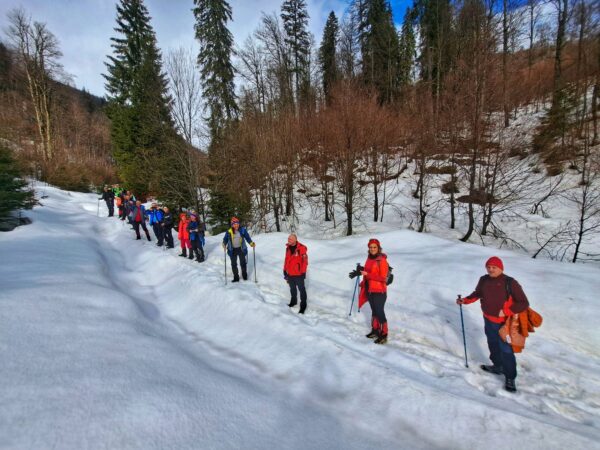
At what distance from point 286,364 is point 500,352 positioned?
3.27 meters

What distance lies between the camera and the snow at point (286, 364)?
2.93 meters

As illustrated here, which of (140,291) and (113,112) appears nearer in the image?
(140,291)

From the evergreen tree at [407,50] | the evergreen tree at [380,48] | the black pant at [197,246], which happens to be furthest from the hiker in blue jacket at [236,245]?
the evergreen tree at [407,50]

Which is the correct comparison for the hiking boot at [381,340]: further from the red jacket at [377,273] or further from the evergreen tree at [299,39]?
the evergreen tree at [299,39]

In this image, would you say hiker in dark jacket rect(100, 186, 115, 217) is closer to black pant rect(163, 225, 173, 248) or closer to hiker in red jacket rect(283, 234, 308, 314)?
black pant rect(163, 225, 173, 248)

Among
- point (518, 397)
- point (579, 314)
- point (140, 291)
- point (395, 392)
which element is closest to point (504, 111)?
point (579, 314)

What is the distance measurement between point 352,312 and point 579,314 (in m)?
4.06

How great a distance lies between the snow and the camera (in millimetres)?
2928

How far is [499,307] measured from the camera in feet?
13.0

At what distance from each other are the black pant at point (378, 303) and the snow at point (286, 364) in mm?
539

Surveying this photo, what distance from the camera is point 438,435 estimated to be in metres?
3.16

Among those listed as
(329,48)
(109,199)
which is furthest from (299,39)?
(109,199)

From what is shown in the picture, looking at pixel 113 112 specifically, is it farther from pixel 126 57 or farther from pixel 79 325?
pixel 79 325

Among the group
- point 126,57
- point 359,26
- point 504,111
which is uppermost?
point 359,26
